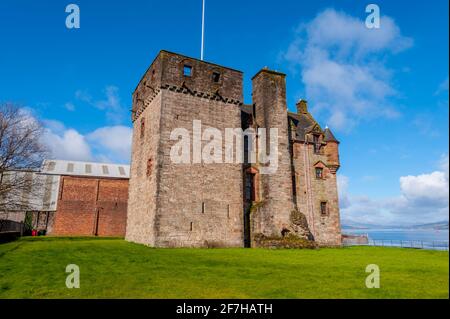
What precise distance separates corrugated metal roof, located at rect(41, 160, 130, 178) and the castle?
21627 mm

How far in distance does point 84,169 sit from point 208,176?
32.2 meters

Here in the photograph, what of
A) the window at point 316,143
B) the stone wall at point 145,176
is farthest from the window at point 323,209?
the stone wall at point 145,176

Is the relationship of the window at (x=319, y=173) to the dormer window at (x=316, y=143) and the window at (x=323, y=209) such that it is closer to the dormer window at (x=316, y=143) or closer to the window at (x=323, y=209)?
the dormer window at (x=316, y=143)

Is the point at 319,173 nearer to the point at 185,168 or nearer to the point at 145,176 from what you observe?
the point at 185,168

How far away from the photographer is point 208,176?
23.8m

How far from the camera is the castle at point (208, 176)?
72.7ft

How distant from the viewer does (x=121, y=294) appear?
8.43 m

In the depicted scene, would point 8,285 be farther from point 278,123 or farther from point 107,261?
point 278,123

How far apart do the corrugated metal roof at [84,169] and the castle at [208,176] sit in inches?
851
